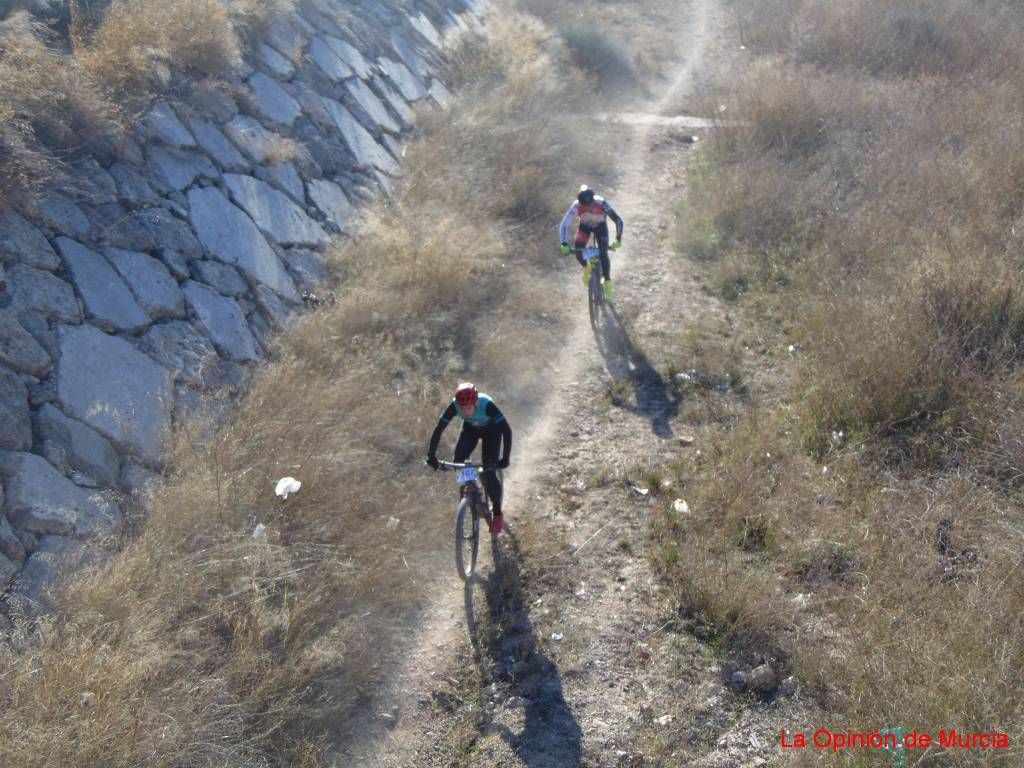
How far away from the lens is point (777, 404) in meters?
8.02

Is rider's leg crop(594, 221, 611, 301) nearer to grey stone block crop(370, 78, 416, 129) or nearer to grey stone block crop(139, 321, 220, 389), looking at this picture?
grey stone block crop(139, 321, 220, 389)

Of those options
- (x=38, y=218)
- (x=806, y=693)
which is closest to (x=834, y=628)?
(x=806, y=693)

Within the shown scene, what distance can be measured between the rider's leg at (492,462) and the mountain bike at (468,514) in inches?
2.1

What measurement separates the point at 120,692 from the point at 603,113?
14.2 m

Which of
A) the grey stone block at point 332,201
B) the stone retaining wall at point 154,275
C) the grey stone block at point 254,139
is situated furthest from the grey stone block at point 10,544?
the grey stone block at point 332,201

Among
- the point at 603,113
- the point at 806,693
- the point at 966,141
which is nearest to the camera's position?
the point at 806,693

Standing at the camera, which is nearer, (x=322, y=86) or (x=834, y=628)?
(x=834, y=628)

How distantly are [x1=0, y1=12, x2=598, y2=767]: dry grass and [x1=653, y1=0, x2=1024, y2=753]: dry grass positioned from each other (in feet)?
7.43

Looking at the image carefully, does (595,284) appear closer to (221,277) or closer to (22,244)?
(221,277)

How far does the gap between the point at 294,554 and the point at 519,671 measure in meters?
1.75

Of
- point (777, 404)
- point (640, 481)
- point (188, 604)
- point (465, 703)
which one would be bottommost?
point (777, 404)

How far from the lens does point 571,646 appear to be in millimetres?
5777

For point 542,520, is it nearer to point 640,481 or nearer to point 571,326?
point 640,481

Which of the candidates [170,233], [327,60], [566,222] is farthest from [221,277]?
[327,60]
